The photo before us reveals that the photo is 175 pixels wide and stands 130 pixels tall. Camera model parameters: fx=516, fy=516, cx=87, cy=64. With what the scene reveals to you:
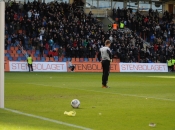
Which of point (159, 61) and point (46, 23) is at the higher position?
point (46, 23)

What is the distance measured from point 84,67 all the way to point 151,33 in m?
15.2

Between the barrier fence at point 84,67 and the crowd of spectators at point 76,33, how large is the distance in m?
2.47

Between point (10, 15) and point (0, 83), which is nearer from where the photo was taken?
point (0, 83)

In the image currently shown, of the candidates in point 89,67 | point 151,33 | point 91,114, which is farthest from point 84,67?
point 91,114

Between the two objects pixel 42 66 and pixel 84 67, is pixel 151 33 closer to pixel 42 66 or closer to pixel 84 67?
pixel 84 67

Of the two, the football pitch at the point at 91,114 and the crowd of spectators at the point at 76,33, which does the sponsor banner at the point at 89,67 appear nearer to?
the crowd of spectators at the point at 76,33

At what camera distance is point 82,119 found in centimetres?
1143

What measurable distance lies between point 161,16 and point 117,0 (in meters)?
6.69

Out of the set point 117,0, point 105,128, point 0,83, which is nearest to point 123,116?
point 105,128

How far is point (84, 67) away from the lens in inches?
1994

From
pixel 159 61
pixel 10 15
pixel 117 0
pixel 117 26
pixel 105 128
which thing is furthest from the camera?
pixel 117 0

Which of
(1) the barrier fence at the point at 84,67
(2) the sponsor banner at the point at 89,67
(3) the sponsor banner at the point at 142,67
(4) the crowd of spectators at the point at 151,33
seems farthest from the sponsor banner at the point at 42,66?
(4) the crowd of spectators at the point at 151,33

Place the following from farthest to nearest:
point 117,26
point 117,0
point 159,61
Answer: point 117,0 → point 117,26 → point 159,61

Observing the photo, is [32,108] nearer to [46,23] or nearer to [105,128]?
[105,128]
